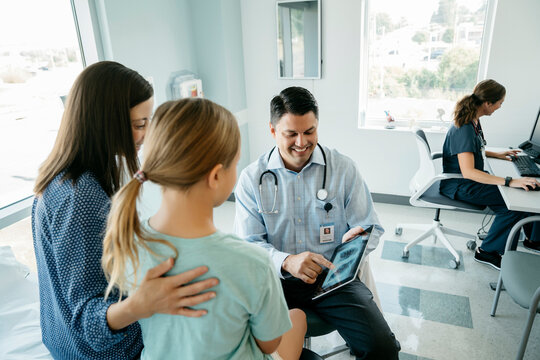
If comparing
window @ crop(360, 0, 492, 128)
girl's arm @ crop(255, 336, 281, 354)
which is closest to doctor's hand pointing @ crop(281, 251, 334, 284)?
girl's arm @ crop(255, 336, 281, 354)

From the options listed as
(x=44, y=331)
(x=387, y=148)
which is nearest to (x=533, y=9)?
(x=387, y=148)

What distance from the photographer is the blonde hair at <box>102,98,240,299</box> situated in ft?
2.52

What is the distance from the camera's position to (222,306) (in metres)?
0.82

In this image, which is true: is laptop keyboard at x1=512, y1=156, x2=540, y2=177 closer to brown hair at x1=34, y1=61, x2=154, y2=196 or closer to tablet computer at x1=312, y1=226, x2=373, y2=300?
tablet computer at x1=312, y1=226, x2=373, y2=300

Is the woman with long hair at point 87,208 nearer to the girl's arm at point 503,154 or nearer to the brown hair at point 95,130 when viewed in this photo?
the brown hair at point 95,130

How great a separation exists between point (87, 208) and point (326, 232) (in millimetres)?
1011

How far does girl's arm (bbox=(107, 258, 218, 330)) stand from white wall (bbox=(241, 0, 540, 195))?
309 cm

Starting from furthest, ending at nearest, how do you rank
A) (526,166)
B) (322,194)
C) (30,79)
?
(526,166) < (30,79) < (322,194)

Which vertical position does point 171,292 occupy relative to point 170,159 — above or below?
below

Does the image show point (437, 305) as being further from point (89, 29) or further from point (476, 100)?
point (89, 29)

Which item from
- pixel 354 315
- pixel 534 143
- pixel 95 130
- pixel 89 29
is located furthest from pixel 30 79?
pixel 534 143

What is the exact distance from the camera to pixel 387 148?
11.8 ft

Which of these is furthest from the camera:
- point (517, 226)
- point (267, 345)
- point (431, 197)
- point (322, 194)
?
point (431, 197)

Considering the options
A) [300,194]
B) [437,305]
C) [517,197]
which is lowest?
[437,305]
